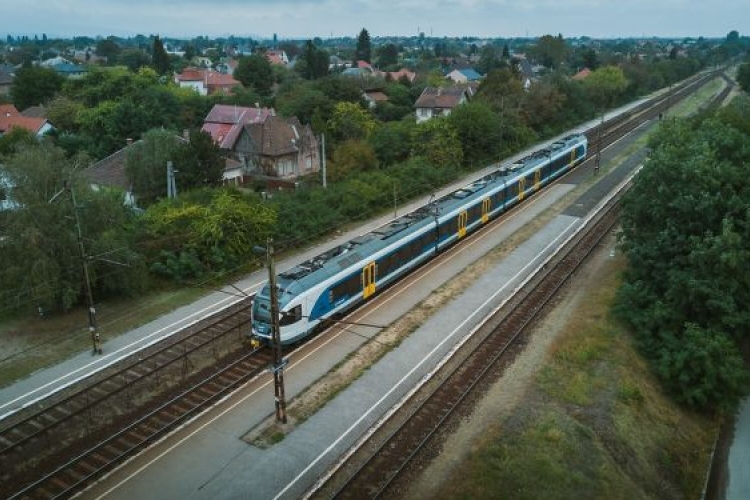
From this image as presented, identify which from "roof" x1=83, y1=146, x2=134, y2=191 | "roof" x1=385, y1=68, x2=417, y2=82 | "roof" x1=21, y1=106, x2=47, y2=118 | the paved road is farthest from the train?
"roof" x1=385, y1=68, x2=417, y2=82

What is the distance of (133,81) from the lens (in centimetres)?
7469

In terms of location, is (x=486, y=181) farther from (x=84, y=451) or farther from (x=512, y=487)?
(x=84, y=451)

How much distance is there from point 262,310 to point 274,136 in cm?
3665

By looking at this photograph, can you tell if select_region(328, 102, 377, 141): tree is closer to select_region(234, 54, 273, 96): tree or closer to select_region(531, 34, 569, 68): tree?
select_region(234, 54, 273, 96): tree

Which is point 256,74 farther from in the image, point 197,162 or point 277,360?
point 277,360

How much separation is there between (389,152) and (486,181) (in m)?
14.6

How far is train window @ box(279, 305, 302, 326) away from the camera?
2395 cm

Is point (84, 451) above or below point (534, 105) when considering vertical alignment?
below

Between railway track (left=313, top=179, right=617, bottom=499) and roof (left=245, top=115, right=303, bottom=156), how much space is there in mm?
31684

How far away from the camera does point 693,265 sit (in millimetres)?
27375

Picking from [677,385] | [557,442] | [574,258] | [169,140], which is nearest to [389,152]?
[169,140]

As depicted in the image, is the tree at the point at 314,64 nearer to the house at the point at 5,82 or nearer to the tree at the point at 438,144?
the house at the point at 5,82

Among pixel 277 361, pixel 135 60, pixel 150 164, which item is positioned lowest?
pixel 277 361

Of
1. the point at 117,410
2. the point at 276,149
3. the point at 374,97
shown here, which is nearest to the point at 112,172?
the point at 276,149
